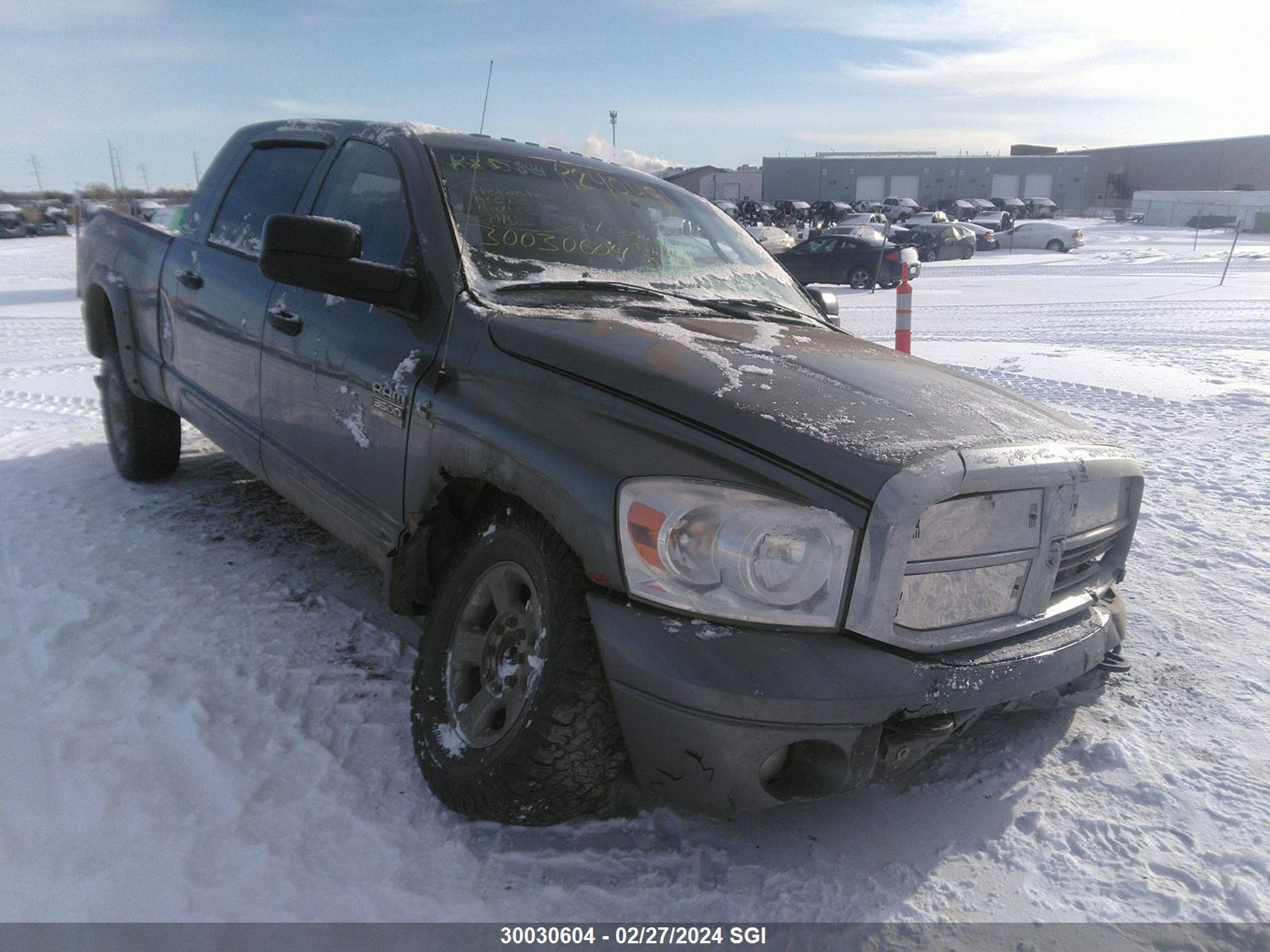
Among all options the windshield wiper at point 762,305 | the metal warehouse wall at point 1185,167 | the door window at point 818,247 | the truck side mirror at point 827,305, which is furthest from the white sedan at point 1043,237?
the metal warehouse wall at point 1185,167

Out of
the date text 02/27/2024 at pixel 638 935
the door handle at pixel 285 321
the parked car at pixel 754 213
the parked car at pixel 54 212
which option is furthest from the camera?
the parked car at pixel 754 213

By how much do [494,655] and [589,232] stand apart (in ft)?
5.02

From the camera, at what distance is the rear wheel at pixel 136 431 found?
4.97 metres

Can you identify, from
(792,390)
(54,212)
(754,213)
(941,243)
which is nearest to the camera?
(792,390)

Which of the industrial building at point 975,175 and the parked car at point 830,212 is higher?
the industrial building at point 975,175

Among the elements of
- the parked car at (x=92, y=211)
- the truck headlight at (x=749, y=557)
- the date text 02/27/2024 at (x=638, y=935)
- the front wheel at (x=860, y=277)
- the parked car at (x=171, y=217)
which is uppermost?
the parked car at (x=92, y=211)

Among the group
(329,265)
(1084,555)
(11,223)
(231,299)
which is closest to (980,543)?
(1084,555)

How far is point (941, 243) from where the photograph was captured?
28.8 meters

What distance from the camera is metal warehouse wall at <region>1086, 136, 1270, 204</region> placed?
252 feet

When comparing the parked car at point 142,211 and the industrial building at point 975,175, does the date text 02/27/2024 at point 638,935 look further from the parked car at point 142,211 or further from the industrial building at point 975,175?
the industrial building at point 975,175

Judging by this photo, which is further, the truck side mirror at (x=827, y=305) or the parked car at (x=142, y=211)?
the parked car at (x=142, y=211)

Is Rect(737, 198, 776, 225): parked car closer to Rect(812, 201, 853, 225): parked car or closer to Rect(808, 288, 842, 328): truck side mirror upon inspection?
Rect(812, 201, 853, 225): parked car

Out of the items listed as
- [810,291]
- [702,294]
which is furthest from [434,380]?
[810,291]

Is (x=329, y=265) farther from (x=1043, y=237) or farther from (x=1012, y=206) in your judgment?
(x=1012, y=206)
